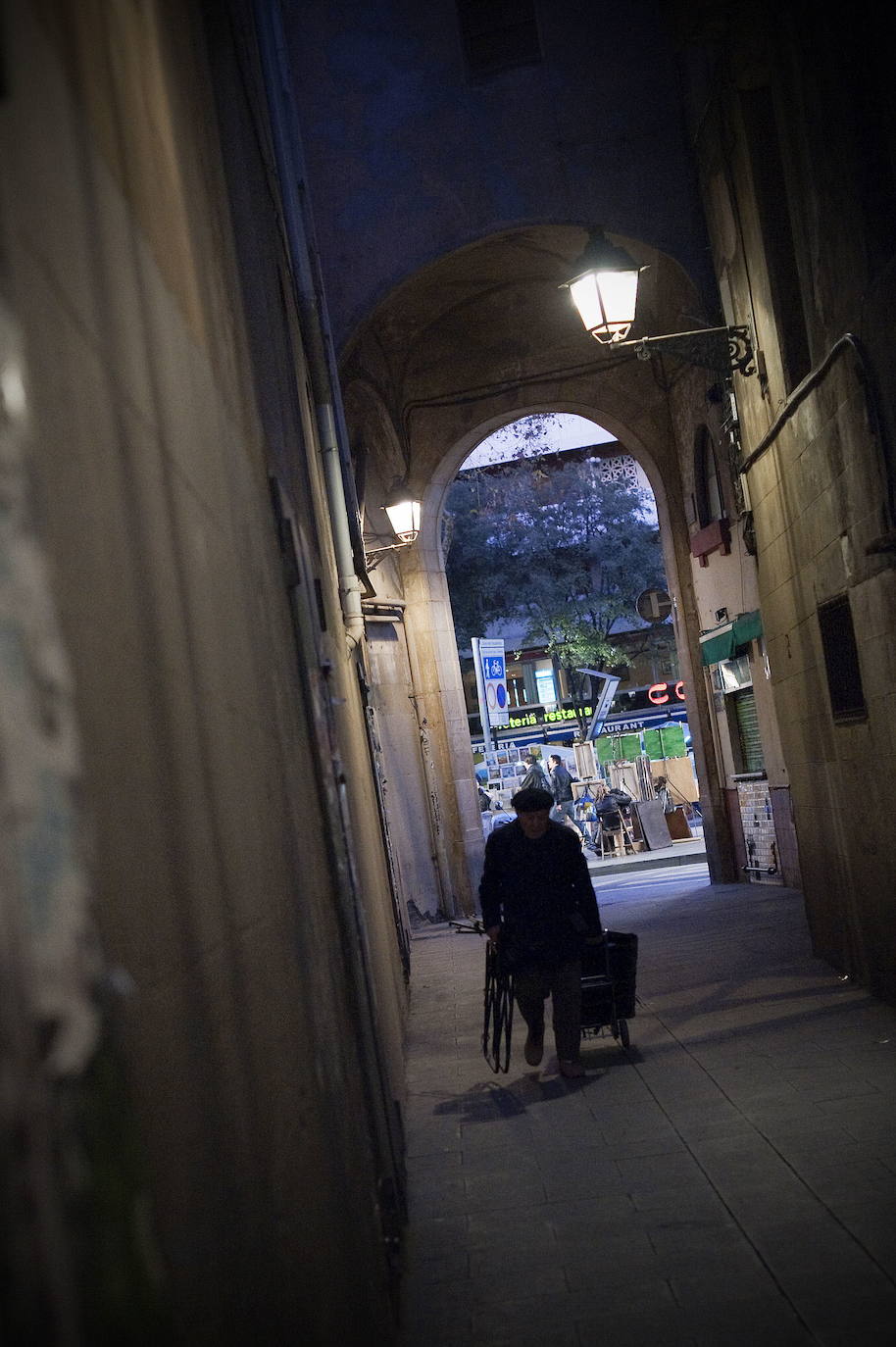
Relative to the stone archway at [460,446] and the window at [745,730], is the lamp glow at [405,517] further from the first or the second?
the window at [745,730]

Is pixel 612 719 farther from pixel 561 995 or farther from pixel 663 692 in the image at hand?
pixel 561 995

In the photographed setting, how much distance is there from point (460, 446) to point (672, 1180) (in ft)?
46.6

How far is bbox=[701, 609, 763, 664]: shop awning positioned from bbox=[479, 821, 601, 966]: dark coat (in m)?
7.72

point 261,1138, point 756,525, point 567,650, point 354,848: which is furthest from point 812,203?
point 567,650

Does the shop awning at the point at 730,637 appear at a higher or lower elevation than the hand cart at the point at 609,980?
higher

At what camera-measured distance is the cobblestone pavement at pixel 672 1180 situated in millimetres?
4254

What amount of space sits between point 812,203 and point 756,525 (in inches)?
135

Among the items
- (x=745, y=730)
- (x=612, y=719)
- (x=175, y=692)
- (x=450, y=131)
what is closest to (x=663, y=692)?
(x=612, y=719)

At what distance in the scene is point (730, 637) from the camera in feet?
54.5

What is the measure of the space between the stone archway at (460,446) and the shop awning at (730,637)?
783 millimetres

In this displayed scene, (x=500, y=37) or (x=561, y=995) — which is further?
(x=500, y=37)

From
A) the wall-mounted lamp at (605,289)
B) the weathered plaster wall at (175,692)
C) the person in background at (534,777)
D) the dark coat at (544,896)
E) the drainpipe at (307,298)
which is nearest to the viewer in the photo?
the weathered plaster wall at (175,692)

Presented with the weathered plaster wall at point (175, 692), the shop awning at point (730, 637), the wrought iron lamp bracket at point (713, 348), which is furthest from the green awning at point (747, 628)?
the weathered plaster wall at point (175, 692)

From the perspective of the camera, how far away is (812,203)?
27.6ft
